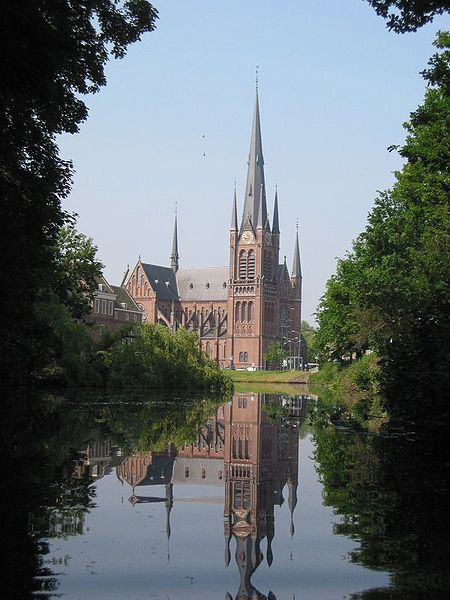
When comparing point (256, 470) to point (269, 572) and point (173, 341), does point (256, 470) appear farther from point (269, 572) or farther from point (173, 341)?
point (173, 341)

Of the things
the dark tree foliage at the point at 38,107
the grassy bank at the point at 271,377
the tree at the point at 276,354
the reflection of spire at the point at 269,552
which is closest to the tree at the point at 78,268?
the dark tree foliage at the point at 38,107

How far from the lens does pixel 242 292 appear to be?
147m

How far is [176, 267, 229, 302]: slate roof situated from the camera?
515 ft

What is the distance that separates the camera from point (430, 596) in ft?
19.1

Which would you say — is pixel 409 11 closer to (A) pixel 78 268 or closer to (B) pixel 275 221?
(A) pixel 78 268

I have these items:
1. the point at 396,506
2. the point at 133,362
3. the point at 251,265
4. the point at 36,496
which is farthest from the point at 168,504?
the point at 251,265

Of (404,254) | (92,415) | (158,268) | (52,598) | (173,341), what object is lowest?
(52,598)

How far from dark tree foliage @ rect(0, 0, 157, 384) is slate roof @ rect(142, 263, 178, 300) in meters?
135

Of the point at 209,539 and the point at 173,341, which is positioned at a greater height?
the point at 173,341

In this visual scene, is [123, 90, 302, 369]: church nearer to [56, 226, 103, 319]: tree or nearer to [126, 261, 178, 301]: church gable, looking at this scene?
[126, 261, 178, 301]: church gable

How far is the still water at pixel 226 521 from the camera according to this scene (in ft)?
20.5

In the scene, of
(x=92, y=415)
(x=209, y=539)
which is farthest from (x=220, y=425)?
(x=209, y=539)

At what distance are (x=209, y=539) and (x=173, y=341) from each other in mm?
44125

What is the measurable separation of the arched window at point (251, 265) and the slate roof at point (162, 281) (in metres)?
18.3
